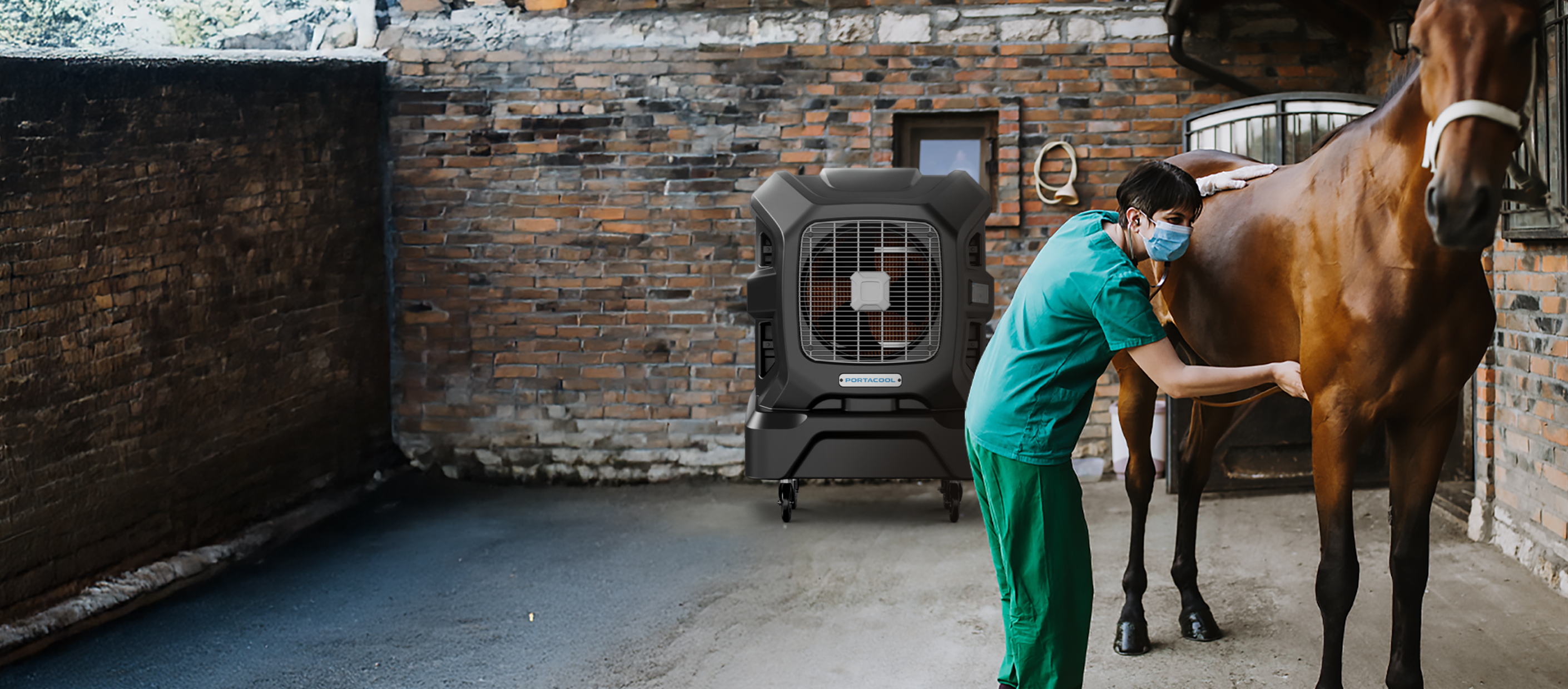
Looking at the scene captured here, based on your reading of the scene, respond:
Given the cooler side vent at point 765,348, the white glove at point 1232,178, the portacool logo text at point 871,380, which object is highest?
the white glove at point 1232,178

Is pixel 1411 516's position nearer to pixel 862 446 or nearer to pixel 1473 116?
pixel 1473 116

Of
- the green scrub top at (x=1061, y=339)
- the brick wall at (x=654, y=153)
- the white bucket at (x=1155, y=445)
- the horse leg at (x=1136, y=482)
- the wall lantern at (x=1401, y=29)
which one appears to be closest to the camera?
the green scrub top at (x=1061, y=339)

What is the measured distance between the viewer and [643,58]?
5.07 metres

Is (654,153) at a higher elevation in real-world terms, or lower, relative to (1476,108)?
higher

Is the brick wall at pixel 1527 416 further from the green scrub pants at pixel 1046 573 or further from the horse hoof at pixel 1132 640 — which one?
the green scrub pants at pixel 1046 573

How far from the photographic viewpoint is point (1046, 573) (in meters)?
1.91

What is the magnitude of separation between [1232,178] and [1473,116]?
3.62 feet

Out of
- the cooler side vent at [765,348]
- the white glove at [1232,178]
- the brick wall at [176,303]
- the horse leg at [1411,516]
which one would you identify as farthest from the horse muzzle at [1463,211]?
the brick wall at [176,303]

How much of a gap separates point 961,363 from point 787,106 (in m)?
1.99

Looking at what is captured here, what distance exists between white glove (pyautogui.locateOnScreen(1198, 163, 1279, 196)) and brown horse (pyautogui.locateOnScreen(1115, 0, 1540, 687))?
0.08 metres

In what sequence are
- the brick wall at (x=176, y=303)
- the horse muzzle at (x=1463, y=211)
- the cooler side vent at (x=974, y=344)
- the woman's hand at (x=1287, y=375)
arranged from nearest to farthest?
the horse muzzle at (x=1463, y=211) < the woman's hand at (x=1287, y=375) < the brick wall at (x=176, y=303) < the cooler side vent at (x=974, y=344)

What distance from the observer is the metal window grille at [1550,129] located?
324 cm

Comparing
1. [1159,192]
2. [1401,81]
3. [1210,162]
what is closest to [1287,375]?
[1159,192]

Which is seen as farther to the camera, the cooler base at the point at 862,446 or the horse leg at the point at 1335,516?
the cooler base at the point at 862,446
